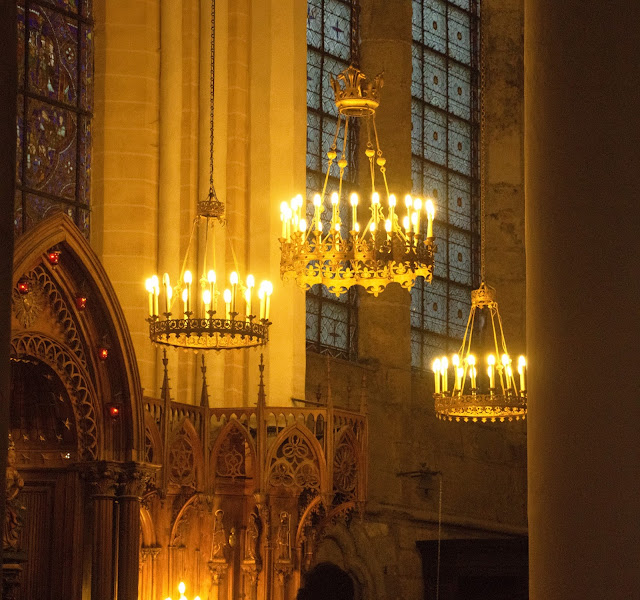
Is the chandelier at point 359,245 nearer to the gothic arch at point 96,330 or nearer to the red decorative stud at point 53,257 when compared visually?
the gothic arch at point 96,330

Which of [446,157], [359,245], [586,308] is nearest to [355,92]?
[359,245]

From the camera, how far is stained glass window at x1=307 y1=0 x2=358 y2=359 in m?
17.0

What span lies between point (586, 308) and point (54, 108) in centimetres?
1097

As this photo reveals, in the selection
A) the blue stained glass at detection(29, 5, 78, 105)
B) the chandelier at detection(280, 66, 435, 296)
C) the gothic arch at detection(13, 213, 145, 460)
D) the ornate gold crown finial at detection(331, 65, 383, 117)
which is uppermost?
the blue stained glass at detection(29, 5, 78, 105)

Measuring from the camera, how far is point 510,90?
2009cm

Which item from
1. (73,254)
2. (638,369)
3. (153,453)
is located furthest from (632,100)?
(153,453)

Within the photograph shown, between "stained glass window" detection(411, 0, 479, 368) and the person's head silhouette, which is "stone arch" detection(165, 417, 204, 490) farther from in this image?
the person's head silhouette

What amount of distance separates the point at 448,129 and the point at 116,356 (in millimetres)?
10730

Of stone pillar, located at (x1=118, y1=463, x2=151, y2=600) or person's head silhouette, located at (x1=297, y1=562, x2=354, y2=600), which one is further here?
stone pillar, located at (x1=118, y1=463, x2=151, y2=600)

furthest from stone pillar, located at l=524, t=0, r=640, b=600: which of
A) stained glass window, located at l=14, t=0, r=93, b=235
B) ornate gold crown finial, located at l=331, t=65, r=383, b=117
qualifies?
stained glass window, located at l=14, t=0, r=93, b=235

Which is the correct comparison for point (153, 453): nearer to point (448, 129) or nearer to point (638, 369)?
point (638, 369)

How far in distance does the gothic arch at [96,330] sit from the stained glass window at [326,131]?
6420 millimetres

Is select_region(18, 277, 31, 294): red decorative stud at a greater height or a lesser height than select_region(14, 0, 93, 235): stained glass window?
lesser

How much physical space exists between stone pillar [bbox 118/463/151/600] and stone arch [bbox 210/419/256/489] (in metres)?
1.68
